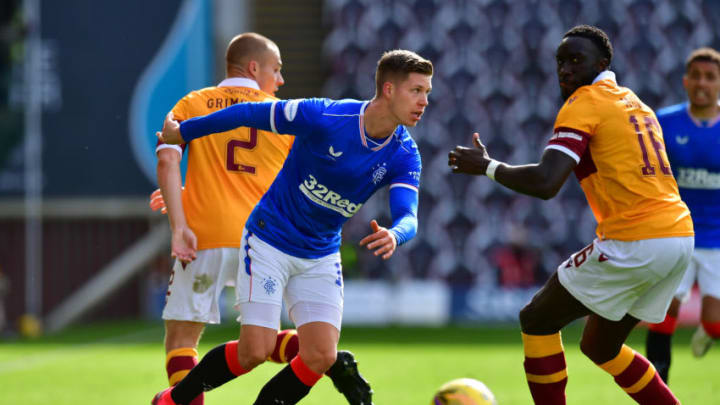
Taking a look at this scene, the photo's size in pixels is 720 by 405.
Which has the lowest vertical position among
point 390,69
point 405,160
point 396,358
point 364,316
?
point 364,316

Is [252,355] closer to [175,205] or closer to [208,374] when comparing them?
[208,374]

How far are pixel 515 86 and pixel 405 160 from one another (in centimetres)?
1289

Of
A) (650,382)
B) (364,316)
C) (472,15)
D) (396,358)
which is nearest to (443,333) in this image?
(364,316)

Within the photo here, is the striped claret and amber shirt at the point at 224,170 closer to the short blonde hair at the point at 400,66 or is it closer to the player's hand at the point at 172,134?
the player's hand at the point at 172,134

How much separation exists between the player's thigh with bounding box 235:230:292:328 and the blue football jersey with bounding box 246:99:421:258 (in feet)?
0.19

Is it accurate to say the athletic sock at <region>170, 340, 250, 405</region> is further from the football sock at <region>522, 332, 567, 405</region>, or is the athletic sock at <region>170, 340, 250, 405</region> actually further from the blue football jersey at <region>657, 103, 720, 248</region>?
the blue football jersey at <region>657, 103, 720, 248</region>

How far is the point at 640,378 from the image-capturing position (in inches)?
194

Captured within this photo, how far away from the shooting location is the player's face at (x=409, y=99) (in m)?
4.71

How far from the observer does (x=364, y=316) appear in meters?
15.0

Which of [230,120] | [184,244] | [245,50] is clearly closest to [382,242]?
[230,120]

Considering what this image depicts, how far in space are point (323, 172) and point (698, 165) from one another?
285 centimetres

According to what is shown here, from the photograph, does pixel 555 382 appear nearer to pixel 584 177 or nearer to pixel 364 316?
pixel 584 177

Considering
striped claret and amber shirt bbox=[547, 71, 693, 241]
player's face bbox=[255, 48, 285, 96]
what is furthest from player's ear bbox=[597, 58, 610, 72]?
player's face bbox=[255, 48, 285, 96]

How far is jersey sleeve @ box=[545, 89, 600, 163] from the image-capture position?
14.9ft
